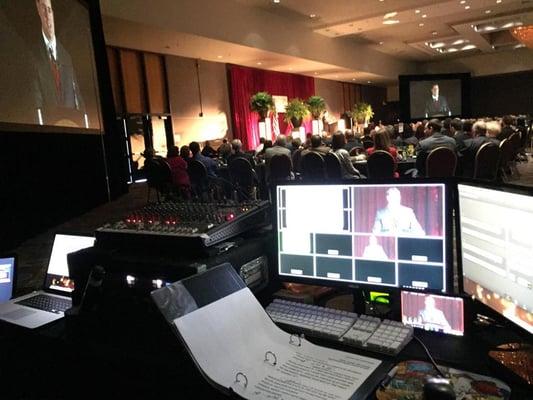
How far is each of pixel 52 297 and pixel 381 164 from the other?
4200 millimetres

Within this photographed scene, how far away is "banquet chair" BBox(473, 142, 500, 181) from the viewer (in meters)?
5.81

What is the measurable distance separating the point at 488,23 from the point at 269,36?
668cm

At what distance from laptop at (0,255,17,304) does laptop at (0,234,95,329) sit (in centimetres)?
14

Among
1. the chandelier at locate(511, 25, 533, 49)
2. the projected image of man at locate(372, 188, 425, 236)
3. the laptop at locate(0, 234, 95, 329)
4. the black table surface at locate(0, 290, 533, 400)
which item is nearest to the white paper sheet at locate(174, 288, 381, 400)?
the black table surface at locate(0, 290, 533, 400)

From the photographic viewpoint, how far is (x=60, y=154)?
6738 millimetres

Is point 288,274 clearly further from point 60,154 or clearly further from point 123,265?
point 60,154

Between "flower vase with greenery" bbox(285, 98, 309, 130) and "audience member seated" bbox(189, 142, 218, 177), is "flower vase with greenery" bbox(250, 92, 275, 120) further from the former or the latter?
"audience member seated" bbox(189, 142, 218, 177)

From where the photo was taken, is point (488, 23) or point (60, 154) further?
point (488, 23)

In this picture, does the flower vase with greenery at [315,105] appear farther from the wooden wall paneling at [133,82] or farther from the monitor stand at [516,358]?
the monitor stand at [516,358]

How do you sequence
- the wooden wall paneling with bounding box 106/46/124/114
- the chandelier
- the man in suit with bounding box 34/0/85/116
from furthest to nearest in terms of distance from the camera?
the chandelier, the wooden wall paneling with bounding box 106/46/124/114, the man in suit with bounding box 34/0/85/116

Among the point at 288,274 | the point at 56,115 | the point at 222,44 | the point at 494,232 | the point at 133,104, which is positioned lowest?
the point at 288,274

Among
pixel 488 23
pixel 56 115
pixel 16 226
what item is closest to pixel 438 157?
pixel 56 115

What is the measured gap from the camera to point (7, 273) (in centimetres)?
206

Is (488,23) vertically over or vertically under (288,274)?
over
